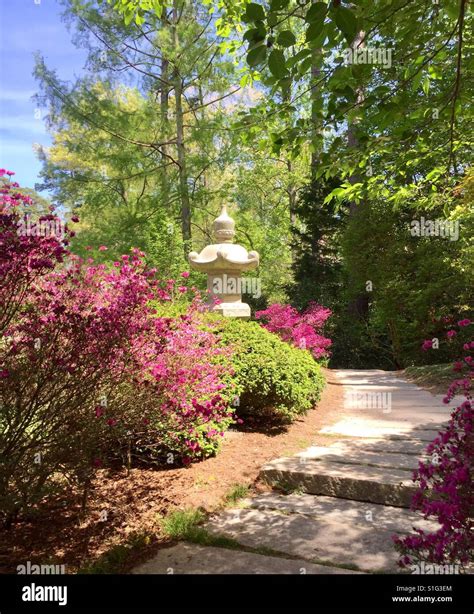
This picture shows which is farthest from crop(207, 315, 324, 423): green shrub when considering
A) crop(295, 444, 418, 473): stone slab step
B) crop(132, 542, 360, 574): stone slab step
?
crop(132, 542, 360, 574): stone slab step

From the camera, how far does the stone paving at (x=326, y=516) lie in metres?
2.71

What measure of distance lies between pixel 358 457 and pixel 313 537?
1.63m

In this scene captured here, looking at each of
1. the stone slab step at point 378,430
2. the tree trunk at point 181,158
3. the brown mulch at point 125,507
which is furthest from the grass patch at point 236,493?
the tree trunk at point 181,158

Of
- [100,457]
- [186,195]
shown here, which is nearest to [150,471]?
[100,457]

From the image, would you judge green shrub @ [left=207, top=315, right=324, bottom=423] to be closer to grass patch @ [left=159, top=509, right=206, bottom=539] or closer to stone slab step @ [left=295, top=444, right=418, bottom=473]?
stone slab step @ [left=295, top=444, right=418, bottom=473]

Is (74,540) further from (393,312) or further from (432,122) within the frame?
(393,312)

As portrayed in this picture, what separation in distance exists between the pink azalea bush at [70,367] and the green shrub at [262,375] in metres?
1.41

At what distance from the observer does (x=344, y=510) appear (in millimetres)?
3557

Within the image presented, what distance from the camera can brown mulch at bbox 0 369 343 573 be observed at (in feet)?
9.57

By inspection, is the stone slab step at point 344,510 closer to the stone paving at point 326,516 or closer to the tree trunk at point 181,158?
the stone paving at point 326,516

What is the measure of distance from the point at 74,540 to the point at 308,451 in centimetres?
269

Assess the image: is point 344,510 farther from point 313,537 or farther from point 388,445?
point 388,445

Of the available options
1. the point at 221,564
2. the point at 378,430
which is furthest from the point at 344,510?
the point at 378,430

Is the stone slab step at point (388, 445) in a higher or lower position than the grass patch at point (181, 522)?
higher
